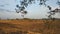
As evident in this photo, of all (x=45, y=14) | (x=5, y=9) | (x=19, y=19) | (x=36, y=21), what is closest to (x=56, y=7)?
(x=45, y=14)

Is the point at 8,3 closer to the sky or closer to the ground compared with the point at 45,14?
closer to the sky

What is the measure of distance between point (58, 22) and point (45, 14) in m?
0.15

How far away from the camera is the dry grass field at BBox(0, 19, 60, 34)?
4.31ft

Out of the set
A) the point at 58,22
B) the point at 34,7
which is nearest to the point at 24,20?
the point at 34,7

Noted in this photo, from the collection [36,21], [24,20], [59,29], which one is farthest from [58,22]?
[24,20]

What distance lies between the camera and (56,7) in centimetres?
136

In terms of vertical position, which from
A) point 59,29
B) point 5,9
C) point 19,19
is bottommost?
point 59,29

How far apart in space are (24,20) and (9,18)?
0.14m

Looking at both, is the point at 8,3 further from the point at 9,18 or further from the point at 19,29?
the point at 19,29

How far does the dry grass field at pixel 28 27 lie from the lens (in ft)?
4.31

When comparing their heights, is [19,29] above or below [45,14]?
below

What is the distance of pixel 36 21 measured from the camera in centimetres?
136

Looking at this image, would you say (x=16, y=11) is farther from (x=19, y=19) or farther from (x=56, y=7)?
(x=56, y=7)

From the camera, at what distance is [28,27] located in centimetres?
133
